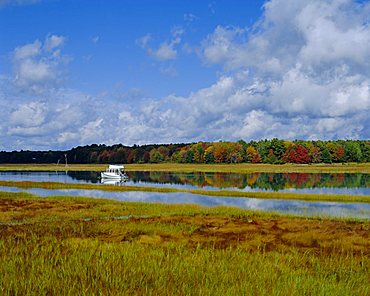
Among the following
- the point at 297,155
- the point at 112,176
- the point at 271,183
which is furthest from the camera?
the point at 297,155

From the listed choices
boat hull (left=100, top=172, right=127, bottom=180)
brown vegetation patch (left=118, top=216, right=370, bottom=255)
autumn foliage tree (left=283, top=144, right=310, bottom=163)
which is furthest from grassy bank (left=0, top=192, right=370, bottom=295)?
autumn foliage tree (left=283, top=144, right=310, bottom=163)

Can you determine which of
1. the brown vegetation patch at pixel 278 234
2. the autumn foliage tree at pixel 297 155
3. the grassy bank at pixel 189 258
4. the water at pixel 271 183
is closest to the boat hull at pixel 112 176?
the water at pixel 271 183

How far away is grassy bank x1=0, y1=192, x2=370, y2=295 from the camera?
8.74 meters

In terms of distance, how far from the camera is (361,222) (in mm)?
25312

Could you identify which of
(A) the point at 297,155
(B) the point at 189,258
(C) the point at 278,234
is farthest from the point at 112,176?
(A) the point at 297,155

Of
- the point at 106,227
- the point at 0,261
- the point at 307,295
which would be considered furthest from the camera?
the point at 106,227

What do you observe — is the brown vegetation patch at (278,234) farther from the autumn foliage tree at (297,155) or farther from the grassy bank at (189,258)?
the autumn foliage tree at (297,155)

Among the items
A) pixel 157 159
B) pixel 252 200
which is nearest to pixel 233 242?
pixel 252 200

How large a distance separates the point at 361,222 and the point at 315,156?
14176 cm

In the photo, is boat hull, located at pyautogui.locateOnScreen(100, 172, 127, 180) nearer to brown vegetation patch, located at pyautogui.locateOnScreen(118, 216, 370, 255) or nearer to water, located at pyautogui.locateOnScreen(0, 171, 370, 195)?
water, located at pyautogui.locateOnScreen(0, 171, 370, 195)

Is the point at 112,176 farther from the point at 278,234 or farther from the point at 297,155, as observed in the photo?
the point at 297,155

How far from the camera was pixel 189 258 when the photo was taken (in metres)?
12.0

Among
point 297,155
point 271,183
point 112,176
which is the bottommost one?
point 271,183

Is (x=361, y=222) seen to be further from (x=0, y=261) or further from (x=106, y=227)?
(x=0, y=261)
